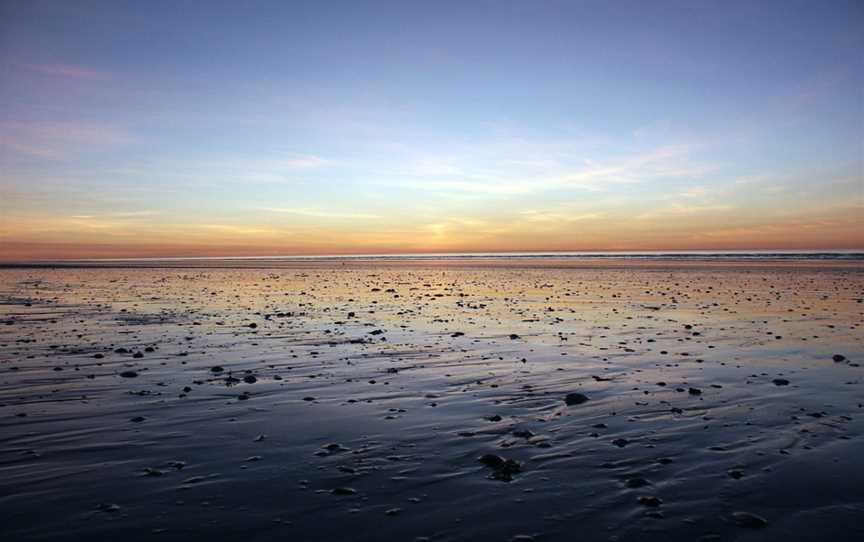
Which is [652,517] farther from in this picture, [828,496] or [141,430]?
[141,430]

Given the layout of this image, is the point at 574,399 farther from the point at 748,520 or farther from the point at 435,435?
the point at 748,520

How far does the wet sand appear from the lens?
5.68 metres

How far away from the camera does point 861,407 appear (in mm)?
9602

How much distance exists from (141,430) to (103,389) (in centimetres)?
337

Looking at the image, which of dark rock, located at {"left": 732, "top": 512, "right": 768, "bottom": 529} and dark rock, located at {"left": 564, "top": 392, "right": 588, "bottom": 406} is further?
dark rock, located at {"left": 564, "top": 392, "right": 588, "bottom": 406}

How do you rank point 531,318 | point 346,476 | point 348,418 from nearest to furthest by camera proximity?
point 346,476
point 348,418
point 531,318

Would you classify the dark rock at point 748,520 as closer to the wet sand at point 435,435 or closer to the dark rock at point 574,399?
the wet sand at point 435,435

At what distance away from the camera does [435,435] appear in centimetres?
840

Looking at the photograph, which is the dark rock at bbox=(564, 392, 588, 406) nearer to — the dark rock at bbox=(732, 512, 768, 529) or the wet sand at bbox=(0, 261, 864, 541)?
the wet sand at bbox=(0, 261, 864, 541)

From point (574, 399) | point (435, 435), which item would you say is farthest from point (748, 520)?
point (574, 399)

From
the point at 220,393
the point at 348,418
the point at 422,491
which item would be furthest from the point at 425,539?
the point at 220,393


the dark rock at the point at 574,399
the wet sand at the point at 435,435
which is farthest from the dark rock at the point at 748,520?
the dark rock at the point at 574,399

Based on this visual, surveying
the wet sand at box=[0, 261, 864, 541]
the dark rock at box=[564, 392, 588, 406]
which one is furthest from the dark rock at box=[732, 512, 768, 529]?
the dark rock at box=[564, 392, 588, 406]

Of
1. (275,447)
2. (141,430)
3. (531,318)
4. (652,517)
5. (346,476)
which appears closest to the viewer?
(652,517)
